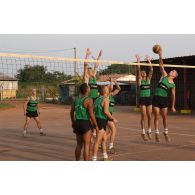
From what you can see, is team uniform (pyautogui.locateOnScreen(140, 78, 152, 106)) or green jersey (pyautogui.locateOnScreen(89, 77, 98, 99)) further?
green jersey (pyautogui.locateOnScreen(89, 77, 98, 99))

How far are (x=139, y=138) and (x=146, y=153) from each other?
296 centimetres

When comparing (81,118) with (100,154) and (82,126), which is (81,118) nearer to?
(82,126)

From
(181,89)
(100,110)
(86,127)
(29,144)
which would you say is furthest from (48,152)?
(181,89)

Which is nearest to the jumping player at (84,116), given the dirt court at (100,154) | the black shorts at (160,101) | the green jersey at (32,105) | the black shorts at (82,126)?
the black shorts at (82,126)

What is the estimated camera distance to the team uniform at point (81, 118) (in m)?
6.81

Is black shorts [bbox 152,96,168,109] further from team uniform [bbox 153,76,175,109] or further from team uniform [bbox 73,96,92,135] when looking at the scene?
team uniform [bbox 73,96,92,135]

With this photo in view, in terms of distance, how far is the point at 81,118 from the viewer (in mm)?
6836

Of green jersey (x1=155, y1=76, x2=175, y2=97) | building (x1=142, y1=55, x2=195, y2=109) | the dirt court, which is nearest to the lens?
the dirt court

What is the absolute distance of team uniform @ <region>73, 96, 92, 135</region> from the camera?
6.81 metres

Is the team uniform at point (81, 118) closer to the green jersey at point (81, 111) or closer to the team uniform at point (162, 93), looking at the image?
the green jersey at point (81, 111)

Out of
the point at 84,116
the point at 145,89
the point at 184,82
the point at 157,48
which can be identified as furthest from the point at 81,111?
the point at 184,82

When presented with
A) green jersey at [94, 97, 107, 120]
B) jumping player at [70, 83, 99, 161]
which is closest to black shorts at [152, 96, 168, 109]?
green jersey at [94, 97, 107, 120]

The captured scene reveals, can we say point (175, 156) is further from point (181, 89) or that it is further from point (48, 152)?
point (181, 89)

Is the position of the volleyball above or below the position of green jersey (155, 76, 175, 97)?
above
